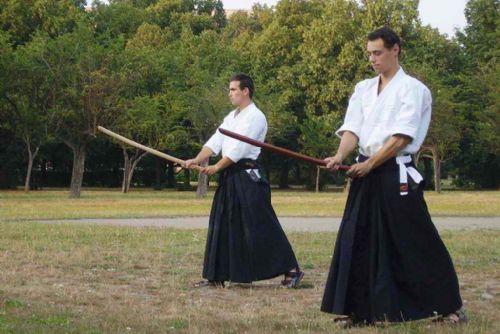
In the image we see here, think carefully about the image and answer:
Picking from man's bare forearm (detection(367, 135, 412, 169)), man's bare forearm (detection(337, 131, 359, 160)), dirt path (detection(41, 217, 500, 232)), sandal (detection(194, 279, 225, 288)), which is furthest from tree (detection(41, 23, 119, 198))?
man's bare forearm (detection(367, 135, 412, 169))

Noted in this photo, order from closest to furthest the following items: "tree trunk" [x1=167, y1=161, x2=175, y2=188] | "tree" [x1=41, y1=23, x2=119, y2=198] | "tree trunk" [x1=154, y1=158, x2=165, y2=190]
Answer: "tree" [x1=41, y1=23, x2=119, y2=198] → "tree trunk" [x1=154, y1=158, x2=165, y2=190] → "tree trunk" [x1=167, y1=161, x2=175, y2=188]

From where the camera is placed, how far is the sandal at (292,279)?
888cm

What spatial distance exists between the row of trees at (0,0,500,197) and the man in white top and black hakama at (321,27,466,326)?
3014cm

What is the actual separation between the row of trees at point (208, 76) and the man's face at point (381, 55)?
98.8ft

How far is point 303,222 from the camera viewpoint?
1900cm

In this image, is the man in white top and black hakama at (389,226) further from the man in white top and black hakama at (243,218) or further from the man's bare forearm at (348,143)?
the man in white top and black hakama at (243,218)

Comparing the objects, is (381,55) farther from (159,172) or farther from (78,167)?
(159,172)

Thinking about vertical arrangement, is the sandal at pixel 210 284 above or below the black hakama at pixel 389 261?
below

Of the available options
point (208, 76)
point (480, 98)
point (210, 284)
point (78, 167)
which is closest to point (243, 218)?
point (210, 284)

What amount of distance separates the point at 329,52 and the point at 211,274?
4821cm

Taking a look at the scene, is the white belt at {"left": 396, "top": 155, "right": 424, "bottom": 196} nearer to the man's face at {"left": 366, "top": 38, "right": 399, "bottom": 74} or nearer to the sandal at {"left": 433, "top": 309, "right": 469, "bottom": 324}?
the man's face at {"left": 366, "top": 38, "right": 399, "bottom": 74}

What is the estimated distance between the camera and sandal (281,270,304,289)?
888 cm

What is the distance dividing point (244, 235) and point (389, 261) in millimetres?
3048

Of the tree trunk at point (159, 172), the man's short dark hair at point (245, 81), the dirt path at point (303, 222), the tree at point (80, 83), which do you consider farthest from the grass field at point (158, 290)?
the tree trunk at point (159, 172)
